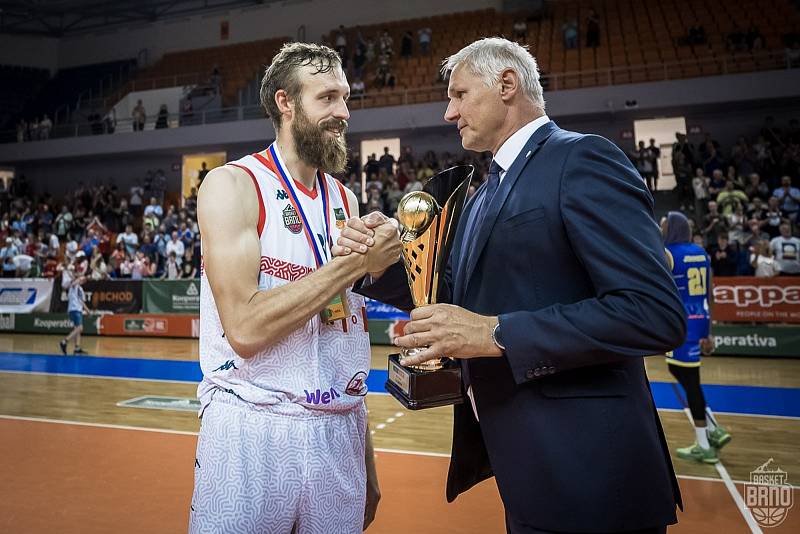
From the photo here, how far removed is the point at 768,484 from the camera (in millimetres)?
4324

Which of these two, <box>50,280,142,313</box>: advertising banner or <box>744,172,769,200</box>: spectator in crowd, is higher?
<box>744,172,769,200</box>: spectator in crowd

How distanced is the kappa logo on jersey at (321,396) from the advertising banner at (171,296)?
38.9 feet

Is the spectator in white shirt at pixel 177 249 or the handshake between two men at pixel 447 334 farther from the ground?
the spectator in white shirt at pixel 177 249

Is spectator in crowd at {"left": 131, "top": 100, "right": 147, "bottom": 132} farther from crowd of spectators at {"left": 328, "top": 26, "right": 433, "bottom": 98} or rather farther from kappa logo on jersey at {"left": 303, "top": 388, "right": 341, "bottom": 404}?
kappa logo on jersey at {"left": 303, "top": 388, "right": 341, "bottom": 404}

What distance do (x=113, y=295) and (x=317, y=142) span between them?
13888mm

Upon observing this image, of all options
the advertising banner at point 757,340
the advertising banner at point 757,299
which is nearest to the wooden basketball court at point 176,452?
the advertising banner at point 757,340

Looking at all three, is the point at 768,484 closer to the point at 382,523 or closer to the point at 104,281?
the point at 382,523

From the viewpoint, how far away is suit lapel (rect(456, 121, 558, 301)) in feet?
5.40

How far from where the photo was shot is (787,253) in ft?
33.8

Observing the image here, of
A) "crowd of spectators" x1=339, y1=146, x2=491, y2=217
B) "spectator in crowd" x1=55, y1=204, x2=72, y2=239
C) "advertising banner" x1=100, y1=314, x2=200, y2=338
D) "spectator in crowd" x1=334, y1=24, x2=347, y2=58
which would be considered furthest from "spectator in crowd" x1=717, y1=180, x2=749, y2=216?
"spectator in crowd" x1=55, y1=204, x2=72, y2=239

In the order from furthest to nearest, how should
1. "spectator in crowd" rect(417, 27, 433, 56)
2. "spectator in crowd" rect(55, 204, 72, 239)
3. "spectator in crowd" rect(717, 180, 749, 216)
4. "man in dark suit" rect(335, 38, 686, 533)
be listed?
"spectator in crowd" rect(417, 27, 433, 56) → "spectator in crowd" rect(55, 204, 72, 239) → "spectator in crowd" rect(717, 180, 749, 216) → "man in dark suit" rect(335, 38, 686, 533)

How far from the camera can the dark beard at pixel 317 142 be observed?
190 centimetres

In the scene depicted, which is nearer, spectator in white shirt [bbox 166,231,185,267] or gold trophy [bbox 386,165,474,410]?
gold trophy [bbox 386,165,474,410]

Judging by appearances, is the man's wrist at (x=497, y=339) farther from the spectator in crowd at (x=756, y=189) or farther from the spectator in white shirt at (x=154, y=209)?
the spectator in white shirt at (x=154, y=209)
